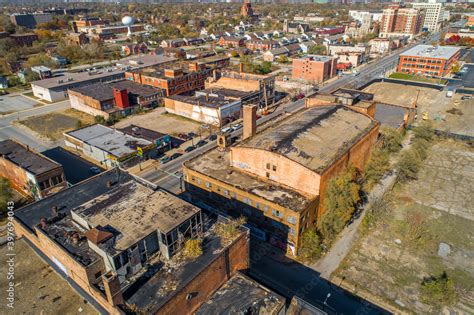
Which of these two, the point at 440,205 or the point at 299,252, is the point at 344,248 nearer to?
the point at 299,252

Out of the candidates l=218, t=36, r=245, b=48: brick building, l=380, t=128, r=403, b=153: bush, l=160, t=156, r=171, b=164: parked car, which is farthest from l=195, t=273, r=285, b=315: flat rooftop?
l=218, t=36, r=245, b=48: brick building

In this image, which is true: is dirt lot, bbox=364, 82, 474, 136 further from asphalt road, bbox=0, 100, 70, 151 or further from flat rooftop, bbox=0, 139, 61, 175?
asphalt road, bbox=0, 100, 70, 151

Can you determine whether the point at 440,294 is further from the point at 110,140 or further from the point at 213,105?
the point at 213,105

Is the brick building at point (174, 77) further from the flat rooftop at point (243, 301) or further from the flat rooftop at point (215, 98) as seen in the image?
the flat rooftop at point (243, 301)

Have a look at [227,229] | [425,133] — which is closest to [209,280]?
[227,229]

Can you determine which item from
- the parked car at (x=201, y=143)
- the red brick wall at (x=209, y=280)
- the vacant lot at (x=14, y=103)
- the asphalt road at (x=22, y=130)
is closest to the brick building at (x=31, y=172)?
the asphalt road at (x=22, y=130)

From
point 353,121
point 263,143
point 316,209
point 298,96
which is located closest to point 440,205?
point 353,121
